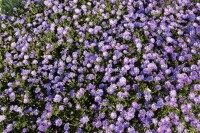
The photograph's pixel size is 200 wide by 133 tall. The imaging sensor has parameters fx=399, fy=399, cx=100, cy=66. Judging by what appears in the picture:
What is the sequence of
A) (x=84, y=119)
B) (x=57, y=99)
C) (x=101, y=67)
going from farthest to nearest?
1. (x=101, y=67)
2. (x=57, y=99)
3. (x=84, y=119)

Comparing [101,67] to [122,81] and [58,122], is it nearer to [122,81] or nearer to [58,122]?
[122,81]

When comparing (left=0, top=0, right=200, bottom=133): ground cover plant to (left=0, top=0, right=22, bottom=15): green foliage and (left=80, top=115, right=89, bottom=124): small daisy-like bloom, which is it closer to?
(left=80, top=115, right=89, bottom=124): small daisy-like bloom

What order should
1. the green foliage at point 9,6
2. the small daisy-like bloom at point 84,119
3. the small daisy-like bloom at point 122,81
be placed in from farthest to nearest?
the green foliage at point 9,6
the small daisy-like bloom at point 122,81
the small daisy-like bloom at point 84,119

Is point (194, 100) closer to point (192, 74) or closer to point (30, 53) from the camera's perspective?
point (192, 74)

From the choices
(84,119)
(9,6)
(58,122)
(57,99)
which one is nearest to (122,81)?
(84,119)

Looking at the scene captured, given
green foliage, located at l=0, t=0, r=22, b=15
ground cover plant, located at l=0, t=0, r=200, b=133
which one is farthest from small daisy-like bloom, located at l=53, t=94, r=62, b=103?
green foliage, located at l=0, t=0, r=22, b=15

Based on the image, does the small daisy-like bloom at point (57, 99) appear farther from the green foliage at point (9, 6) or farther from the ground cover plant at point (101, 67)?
the green foliage at point (9, 6)

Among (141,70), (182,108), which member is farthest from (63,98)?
(182,108)

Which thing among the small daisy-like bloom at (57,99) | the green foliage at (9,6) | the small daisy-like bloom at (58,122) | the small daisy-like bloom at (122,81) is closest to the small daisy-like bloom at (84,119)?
the small daisy-like bloom at (58,122)
